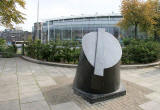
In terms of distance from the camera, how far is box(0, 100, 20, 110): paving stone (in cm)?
274

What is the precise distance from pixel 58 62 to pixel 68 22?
3094cm

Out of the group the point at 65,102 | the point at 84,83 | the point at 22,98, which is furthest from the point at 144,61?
the point at 22,98

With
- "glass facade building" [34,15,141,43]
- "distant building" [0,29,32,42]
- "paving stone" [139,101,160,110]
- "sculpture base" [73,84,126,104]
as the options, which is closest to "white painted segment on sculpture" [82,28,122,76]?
"sculpture base" [73,84,126,104]

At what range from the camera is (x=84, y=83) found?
332 cm

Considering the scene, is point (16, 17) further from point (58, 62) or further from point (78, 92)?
point (78, 92)

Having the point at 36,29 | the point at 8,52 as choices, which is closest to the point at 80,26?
the point at 36,29

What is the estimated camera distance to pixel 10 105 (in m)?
2.86

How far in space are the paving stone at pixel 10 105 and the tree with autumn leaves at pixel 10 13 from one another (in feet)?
21.9

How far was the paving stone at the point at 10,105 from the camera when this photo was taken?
8.98ft

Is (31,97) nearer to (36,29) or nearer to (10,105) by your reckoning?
(10,105)

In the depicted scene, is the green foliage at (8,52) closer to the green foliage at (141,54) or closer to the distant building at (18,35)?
the green foliage at (141,54)

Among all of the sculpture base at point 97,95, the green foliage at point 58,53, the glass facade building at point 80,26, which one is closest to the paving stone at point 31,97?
the sculpture base at point 97,95

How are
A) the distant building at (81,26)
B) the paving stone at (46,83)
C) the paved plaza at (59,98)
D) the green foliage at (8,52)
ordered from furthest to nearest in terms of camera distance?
the distant building at (81,26) → the green foliage at (8,52) → the paving stone at (46,83) → the paved plaza at (59,98)

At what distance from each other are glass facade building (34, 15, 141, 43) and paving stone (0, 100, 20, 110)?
1188 inches
